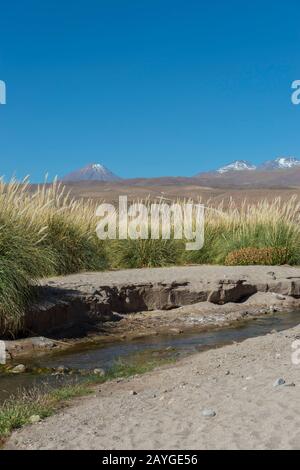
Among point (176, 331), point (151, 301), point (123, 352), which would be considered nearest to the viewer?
point (123, 352)

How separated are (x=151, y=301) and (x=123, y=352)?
11.6 feet

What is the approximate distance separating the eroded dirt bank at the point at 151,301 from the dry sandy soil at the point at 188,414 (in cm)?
325

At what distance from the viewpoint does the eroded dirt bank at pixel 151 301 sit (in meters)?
10.8

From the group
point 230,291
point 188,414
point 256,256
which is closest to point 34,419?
point 188,414

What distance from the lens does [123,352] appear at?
9.59 metres

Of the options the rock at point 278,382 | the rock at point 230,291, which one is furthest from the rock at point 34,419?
the rock at point 230,291

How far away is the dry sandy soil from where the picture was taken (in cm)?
475

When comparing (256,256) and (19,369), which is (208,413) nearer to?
(19,369)

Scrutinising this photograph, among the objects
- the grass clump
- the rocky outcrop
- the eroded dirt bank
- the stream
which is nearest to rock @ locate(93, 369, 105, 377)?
the stream

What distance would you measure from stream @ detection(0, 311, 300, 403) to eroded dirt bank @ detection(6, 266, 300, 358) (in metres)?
0.40

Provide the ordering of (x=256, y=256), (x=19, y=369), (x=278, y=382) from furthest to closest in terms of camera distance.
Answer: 1. (x=256, y=256)
2. (x=19, y=369)
3. (x=278, y=382)

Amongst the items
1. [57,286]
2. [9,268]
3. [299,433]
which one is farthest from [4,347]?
[299,433]

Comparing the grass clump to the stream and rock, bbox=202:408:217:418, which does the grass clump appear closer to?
the stream
